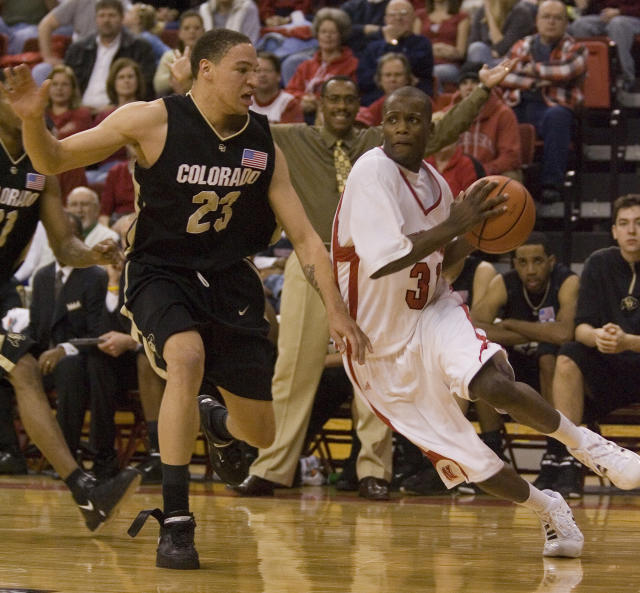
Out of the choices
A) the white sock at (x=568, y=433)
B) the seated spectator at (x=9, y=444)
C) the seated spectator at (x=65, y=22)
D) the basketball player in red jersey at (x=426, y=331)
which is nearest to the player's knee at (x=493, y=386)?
the basketball player in red jersey at (x=426, y=331)

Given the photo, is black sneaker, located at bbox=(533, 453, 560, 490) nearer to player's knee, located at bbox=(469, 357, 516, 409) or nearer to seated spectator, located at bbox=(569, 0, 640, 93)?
player's knee, located at bbox=(469, 357, 516, 409)

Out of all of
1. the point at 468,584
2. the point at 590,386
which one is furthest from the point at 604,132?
the point at 468,584

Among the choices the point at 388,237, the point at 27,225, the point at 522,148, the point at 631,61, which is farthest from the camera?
the point at 631,61

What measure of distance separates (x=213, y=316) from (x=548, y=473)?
2944 mm

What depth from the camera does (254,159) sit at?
4605 millimetres

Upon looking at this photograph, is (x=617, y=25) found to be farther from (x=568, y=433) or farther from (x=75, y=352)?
(x=568, y=433)

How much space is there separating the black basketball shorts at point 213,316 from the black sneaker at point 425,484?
2.40 m

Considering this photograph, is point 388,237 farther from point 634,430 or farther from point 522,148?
point 522,148

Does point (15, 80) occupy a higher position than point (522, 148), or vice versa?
point (15, 80)

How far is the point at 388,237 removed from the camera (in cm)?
439

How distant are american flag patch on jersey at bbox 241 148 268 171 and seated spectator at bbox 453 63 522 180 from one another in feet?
14.3

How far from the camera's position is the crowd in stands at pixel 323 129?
6941 mm

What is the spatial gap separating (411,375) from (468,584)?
93 centimetres

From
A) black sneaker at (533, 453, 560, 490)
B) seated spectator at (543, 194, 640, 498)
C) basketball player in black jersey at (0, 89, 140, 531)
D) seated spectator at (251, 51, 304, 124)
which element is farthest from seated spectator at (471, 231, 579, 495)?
seated spectator at (251, 51, 304, 124)
